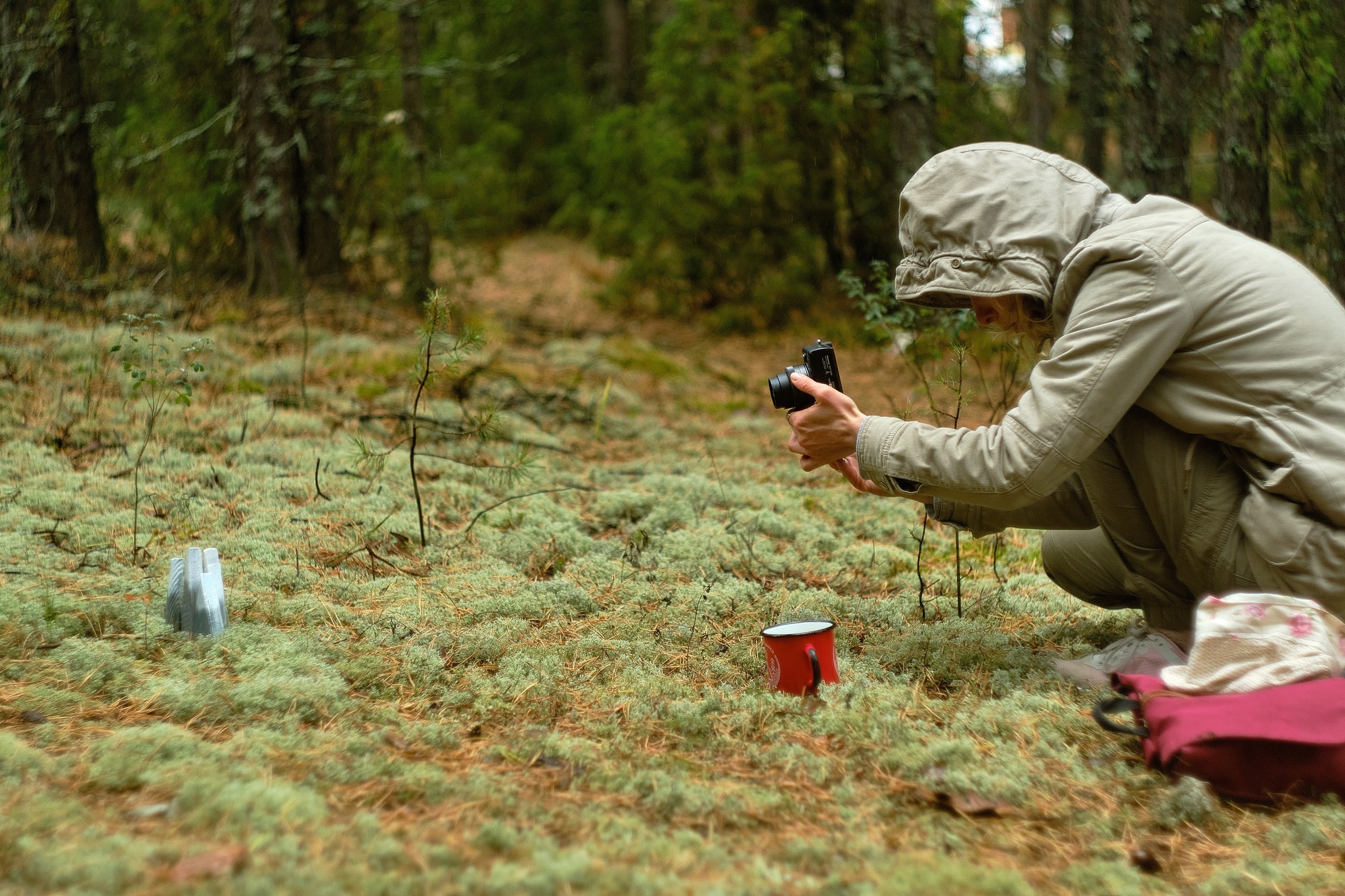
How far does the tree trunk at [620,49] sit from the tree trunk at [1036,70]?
607 centimetres

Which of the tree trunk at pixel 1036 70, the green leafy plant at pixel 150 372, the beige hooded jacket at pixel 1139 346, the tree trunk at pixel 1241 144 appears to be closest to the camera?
the beige hooded jacket at pixel 1139 346

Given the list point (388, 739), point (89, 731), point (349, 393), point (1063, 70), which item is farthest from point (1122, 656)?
point (1063, 70)

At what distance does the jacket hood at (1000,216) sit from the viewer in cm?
238

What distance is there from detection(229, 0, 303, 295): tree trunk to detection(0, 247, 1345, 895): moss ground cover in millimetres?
2841

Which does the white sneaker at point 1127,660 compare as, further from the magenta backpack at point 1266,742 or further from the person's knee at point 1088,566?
the magenta backpack at point 1266,742

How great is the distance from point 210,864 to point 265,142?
6.41 metres

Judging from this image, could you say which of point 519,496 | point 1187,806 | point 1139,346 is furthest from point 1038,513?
point 519,496

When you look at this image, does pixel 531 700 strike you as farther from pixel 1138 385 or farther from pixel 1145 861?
pixel 1138 385

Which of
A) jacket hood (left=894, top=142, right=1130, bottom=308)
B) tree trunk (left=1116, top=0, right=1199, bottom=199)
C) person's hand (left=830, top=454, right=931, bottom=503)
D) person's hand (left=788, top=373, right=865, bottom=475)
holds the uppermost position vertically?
tree trunk (left=1116, top=0, right=1199, bottom=199)

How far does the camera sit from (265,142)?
7039 millimetres

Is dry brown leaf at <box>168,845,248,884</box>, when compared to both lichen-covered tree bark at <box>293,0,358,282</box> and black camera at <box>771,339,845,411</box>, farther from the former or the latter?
lichen-covered tree bark at <box>293,0,358,282</box>

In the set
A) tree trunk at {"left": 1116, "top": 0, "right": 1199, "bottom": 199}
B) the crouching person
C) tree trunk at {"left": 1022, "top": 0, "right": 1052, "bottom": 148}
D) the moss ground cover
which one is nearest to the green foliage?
the moss ground cover

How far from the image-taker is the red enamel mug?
8.30ft

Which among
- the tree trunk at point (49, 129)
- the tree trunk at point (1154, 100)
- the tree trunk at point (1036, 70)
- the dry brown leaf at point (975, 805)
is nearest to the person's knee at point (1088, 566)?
the dry brown leaf at point (975, 805)
